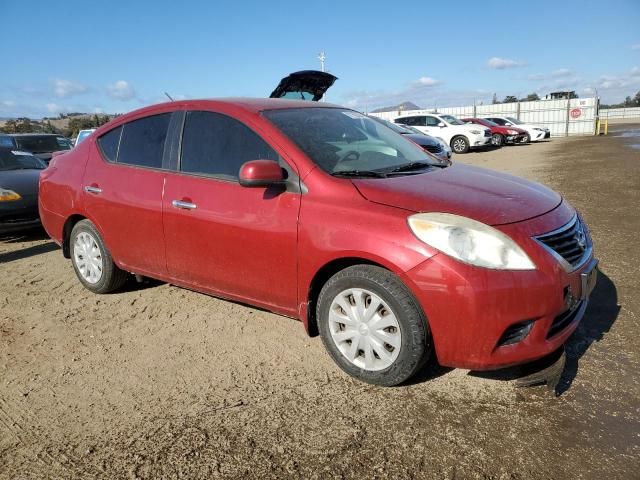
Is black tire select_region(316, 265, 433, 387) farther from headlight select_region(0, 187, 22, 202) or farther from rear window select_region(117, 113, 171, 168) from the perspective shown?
headlight select_region(0, 187, 22, 202)

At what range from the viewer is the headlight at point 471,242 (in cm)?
258

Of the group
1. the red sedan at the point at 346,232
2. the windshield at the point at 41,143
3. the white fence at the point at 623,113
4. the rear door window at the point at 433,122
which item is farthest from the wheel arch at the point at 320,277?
the white fence at the point at 623,113

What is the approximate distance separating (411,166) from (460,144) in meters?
19.6

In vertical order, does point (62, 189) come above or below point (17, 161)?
below

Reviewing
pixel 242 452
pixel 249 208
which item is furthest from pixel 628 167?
pixel 242 452

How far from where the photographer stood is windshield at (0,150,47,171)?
807 centimetres

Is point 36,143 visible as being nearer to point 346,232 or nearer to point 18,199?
point 18,199

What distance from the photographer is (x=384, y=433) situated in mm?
2521

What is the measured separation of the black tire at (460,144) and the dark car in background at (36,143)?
15.2 metres

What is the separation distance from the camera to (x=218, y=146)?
3.64 m

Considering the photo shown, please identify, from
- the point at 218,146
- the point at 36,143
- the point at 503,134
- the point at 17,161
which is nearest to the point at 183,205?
the point at 218,146

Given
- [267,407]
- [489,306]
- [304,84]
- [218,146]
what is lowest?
[267,407]

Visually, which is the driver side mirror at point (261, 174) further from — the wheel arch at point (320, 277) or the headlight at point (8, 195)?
the headlight at point (8, 195)

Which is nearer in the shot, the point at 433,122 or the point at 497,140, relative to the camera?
the point at 433,122
